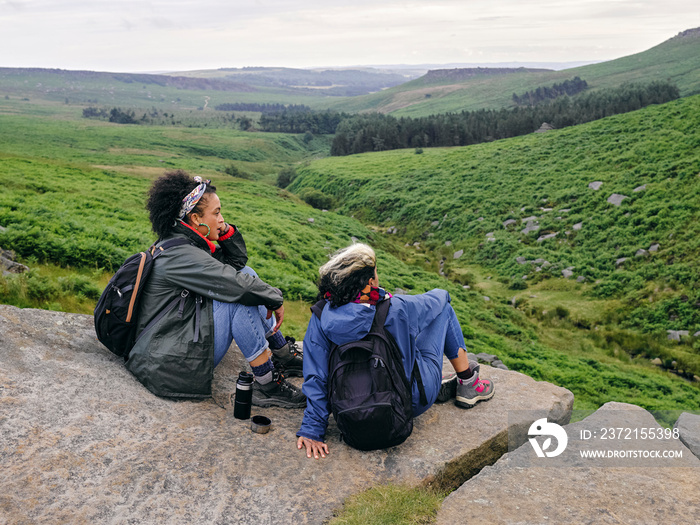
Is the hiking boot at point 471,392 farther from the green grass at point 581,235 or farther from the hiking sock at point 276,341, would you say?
the green grass at point 581,235

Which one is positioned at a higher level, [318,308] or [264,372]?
[318,308]

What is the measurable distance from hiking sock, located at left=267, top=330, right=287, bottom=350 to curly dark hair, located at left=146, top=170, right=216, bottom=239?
5.88ft

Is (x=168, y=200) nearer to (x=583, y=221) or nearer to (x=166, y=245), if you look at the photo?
(x=166, y=245)

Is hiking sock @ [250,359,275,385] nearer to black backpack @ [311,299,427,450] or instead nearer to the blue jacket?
the blue jacket

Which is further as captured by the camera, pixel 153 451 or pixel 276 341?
pixel 276 341

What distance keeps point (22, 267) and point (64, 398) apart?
4.86m

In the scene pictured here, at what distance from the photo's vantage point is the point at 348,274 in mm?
4617

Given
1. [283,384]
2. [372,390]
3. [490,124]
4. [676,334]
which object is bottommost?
[676,334]

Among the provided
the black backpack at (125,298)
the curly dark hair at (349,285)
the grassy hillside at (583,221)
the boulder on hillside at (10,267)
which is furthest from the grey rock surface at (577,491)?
the grassy hillside at (583,221)

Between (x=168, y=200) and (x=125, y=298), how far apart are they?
3.76ft

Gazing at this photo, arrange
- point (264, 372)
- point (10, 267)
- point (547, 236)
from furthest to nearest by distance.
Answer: point (547, 236) → point (10, 267) → point (264, 372)

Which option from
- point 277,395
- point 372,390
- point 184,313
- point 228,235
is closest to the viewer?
point 372,390

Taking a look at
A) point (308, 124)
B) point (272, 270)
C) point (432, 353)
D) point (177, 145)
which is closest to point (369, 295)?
point (432, 353)

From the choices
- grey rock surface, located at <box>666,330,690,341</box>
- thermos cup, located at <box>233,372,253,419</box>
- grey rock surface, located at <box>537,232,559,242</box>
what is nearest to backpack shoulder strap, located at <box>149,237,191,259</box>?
thermos cup, located at <box>233,372,253,419</box>
